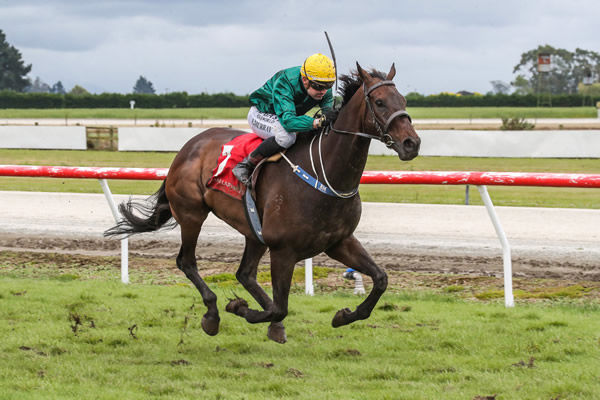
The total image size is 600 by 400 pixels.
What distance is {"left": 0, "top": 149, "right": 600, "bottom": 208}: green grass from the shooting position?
13320mm

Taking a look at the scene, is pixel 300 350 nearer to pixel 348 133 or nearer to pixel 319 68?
pixel 348 133

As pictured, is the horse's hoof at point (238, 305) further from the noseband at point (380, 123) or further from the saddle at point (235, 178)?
the noseband at point (380, 123)

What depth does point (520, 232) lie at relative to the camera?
30.5ft

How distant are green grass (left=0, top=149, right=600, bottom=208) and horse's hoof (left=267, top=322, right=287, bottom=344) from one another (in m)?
8.07

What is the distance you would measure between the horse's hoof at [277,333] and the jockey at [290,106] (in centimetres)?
89

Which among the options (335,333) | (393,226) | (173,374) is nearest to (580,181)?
(335,333)

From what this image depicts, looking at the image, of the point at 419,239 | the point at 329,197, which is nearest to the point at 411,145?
the point at 329,197

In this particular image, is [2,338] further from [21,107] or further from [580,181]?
[21,107]

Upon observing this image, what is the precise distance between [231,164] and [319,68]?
914 millimetres

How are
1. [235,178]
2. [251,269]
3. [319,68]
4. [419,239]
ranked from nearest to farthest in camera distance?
1. [319,68]
2. [235,178]
3. [251,269]
4. [419,239]

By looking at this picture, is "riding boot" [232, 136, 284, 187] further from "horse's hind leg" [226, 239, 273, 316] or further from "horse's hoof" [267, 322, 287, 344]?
"horse's hoof" [267, 322, 287, 344]

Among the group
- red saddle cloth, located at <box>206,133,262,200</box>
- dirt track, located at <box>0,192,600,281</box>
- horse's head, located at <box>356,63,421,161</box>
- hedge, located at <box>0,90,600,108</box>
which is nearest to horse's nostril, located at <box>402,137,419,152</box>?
horse's head, located at <box>356,63,421,161</box>

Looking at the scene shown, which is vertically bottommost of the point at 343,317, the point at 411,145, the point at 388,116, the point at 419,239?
the point at 419,239

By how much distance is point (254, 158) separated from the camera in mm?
4664
